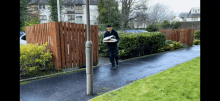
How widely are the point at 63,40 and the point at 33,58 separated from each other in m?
1.19

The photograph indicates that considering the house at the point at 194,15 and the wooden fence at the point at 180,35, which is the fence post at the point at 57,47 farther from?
the house at the point at 194,15

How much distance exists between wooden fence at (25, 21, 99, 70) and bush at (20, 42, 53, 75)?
273 millimetres

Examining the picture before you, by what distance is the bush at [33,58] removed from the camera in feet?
17.7

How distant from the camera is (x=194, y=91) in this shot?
4.03 meters

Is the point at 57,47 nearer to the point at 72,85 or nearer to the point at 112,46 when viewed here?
the point at 72,85

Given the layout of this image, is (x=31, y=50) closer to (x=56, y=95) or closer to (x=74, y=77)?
(x=74, y=77)

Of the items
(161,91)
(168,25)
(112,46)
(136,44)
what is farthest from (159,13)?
(161,91)

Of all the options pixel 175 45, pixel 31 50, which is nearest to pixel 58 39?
pixel 31 50

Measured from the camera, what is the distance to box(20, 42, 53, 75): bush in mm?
5395

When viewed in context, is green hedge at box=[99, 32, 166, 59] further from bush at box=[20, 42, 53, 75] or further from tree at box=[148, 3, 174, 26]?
tree at box=[148, 3, 174, 26]

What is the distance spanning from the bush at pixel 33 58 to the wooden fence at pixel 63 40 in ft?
0.89

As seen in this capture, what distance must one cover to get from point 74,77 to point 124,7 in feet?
78.3

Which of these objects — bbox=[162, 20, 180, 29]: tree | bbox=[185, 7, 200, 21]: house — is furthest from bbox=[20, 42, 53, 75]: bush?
bbox=[185, 7, 200, 21]: house
